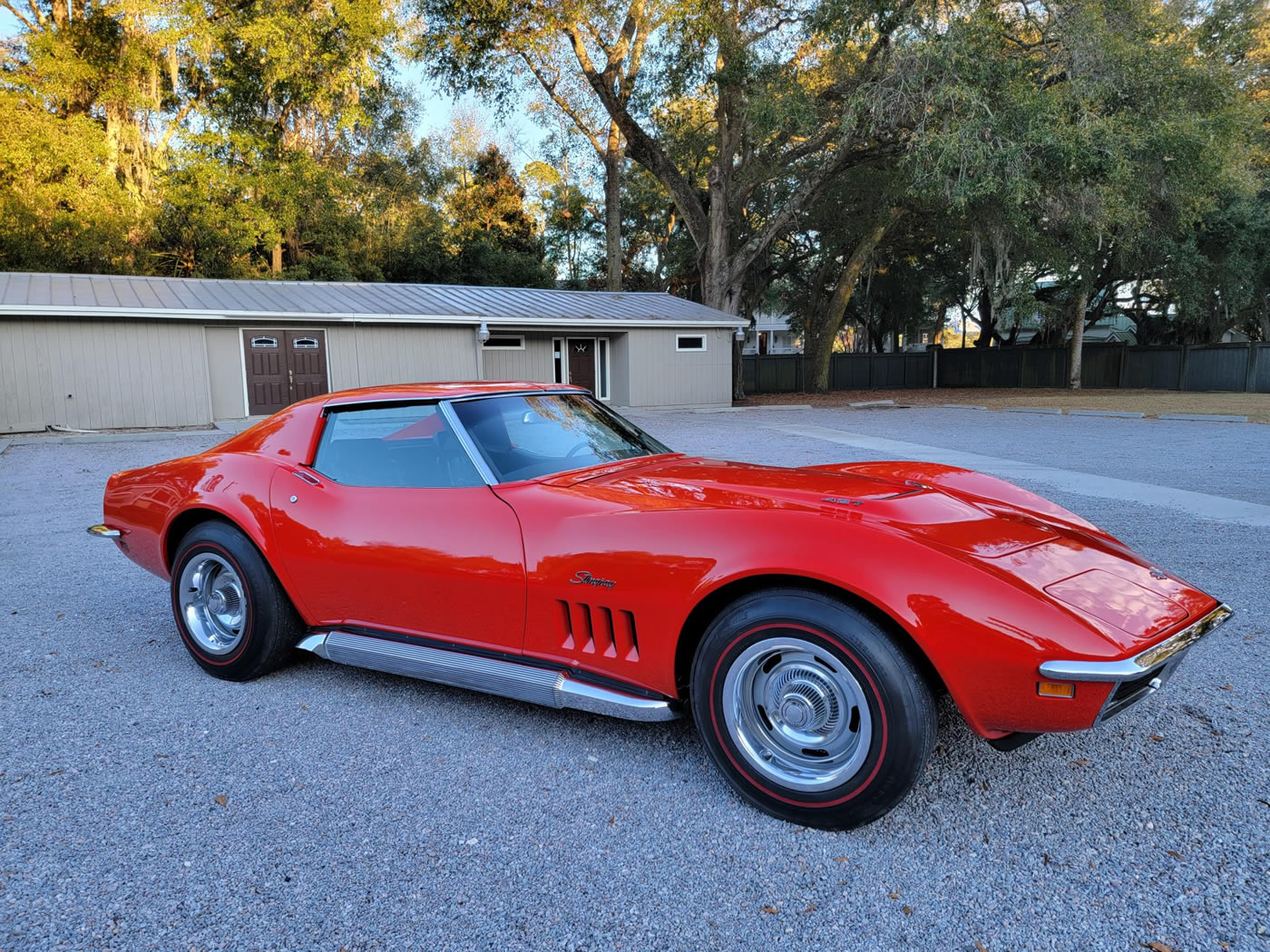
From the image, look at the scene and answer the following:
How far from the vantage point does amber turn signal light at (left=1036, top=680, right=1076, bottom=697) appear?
6.89 ft

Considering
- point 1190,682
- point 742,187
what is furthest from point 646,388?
point 1190,682

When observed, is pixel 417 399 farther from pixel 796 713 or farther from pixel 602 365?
pixel 602 365

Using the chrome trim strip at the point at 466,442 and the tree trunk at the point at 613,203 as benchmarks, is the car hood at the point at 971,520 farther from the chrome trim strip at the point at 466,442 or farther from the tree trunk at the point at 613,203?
the tree trunk at the point at 613,203

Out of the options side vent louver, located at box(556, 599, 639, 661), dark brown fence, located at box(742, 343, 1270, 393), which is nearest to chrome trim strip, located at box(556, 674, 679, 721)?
side vent louver, located at box(556, 599, 639, 661)

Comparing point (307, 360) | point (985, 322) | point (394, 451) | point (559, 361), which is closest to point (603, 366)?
point (559, 361)

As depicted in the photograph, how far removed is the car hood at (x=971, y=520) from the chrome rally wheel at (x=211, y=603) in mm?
1865

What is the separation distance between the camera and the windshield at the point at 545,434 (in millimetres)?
3311

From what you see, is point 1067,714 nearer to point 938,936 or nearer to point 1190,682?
point 938,936

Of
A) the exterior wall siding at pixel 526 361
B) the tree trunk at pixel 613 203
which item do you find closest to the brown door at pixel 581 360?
the exterior wall siding at pixel 526 361

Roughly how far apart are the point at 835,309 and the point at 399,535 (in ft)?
95.1

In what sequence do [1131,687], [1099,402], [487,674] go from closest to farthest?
1. [1131,687]
2. [487,674]
3. [1099,402]

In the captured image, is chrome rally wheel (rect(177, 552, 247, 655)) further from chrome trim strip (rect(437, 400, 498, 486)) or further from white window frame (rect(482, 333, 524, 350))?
white window frame (rect(482, 333, 524, 350))

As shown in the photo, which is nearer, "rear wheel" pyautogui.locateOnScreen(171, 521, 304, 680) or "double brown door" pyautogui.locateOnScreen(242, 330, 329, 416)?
"rear wheel" pyautogui.locateOnScreen(171, 521, 304, 680)

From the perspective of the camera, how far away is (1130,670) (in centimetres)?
208
